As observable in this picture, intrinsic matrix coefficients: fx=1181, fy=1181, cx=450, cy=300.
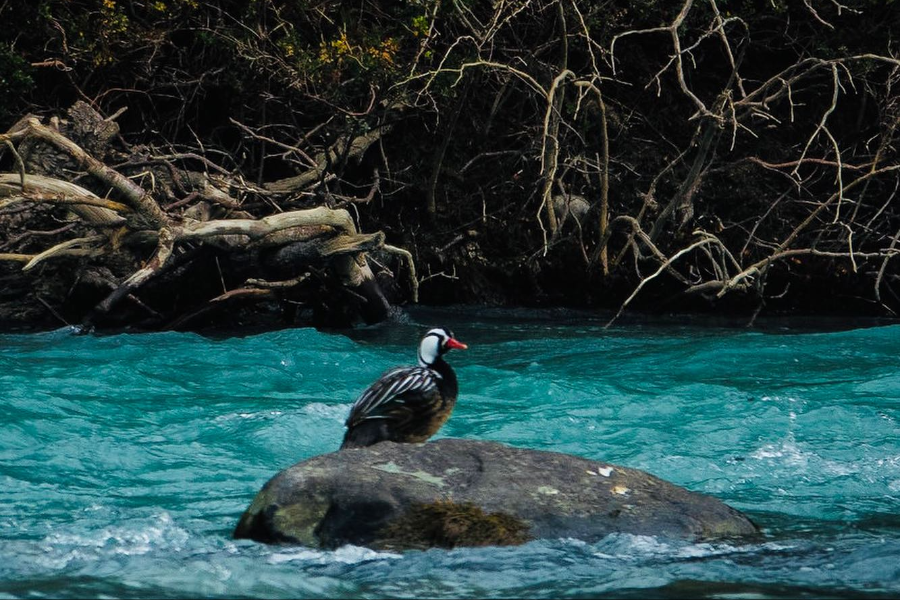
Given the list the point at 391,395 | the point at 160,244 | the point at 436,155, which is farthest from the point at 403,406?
the point at 436,155

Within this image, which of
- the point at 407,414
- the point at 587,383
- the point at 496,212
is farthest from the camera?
the point at 496,212

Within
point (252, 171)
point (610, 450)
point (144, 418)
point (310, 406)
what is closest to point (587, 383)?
point (610, 450)

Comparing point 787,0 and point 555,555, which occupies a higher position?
point 787,0

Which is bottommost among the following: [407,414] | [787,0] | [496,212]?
[407,414]

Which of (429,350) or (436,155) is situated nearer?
(429,350)

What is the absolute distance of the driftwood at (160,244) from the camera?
11.2 m

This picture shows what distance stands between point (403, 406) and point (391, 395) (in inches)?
3.9

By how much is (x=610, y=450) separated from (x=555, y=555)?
309 cm

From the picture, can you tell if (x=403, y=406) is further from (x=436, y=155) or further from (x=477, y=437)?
(x=436, y=155)

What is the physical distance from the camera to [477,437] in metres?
8.43

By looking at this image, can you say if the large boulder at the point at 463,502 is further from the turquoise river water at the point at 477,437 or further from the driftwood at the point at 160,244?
the driftwood at the point at 160,244

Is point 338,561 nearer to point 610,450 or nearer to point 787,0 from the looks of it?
point 610,450

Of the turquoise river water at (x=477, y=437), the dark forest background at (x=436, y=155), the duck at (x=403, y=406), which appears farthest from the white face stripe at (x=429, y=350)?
the dark forest background at (x=436, y=155)

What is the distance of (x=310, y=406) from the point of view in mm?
9055
